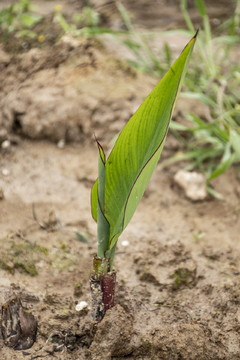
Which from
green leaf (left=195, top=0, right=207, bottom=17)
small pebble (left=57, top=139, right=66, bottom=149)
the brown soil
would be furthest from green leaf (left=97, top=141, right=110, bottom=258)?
green leaf (left=195, top=0, right=207, bottom=17)

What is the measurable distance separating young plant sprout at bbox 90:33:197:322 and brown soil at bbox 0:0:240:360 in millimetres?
239

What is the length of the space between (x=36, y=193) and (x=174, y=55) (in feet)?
5.26

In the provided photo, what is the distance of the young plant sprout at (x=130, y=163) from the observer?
0.66 metres

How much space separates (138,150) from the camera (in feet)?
2.39

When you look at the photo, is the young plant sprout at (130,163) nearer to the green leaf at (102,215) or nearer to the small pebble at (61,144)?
the green leaf at (102,215)

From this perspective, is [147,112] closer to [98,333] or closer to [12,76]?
[98,333]

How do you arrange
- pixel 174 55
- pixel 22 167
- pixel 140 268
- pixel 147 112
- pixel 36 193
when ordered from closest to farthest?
pixel 147 112 < pixel 140 268 < pixel 36 193 < pixel 22 167 < pixel 174 55

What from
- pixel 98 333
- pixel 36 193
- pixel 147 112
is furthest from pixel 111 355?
pixel 36 193

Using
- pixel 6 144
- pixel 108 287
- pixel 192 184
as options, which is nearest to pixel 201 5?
pixel 192 184

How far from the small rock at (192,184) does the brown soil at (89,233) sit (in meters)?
0.04

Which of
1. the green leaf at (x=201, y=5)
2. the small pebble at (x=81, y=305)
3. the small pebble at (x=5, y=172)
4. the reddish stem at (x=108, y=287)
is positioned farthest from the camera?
the green leaf at (x=201, y=5)

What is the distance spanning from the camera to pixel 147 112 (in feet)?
2.26

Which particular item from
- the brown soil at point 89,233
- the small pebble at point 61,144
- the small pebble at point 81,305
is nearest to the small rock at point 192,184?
the brown soil at point 89,233

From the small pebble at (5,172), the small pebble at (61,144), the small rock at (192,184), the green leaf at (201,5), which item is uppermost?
the green leaf at (201,5)
